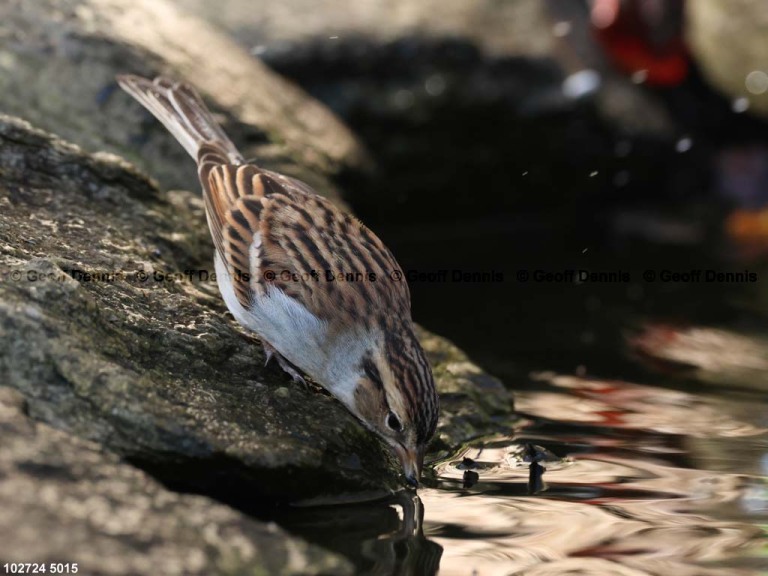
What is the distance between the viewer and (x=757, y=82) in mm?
10242

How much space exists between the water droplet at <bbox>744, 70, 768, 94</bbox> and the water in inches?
73.3

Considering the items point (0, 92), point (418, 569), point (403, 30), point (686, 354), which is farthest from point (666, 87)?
point (418, 569)

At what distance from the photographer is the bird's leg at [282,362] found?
4.81m

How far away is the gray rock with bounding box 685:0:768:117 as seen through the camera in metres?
10.2

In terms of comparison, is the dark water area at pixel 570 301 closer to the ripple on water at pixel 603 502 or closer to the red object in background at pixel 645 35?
the ripple on water at pixel 603 502

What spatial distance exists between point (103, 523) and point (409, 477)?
155 centimetres

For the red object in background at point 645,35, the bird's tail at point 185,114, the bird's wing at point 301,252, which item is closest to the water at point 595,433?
the bird's wing at point 301,252

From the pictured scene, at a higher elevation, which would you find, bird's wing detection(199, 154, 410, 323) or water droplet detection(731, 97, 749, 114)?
water droplet detection(731, 97, 749, 114)

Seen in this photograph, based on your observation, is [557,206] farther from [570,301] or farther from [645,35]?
[570,301]

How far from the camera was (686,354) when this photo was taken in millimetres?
6824

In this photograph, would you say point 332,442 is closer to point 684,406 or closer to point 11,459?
point 11,459

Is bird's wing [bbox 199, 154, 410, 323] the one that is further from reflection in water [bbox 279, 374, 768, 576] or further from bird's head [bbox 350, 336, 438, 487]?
reflection in water [bbox 279, 374, 768, 576]

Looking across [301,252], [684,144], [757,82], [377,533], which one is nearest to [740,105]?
[757,82]

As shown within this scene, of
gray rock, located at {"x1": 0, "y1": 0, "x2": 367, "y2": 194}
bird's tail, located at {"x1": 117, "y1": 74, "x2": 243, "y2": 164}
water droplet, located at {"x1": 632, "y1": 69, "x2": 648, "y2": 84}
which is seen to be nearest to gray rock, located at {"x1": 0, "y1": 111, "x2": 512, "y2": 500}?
bird's tail, located at {"x1": 117, "y1": 74, "x2": 243, "y2": 164}
